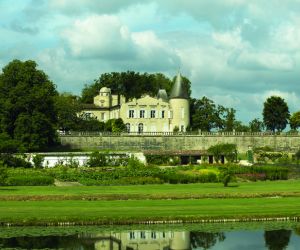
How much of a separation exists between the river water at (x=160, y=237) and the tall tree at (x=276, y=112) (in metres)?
83.3

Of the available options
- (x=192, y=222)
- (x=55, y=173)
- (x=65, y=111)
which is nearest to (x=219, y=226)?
(x=192, y=222)

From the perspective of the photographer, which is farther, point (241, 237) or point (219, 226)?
point (219, 226)

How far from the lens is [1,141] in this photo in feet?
228

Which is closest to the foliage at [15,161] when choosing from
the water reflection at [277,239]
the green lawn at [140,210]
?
the green lawn at [140,210]

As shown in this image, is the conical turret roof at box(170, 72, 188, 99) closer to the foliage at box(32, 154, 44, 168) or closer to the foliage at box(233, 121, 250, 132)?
the foliage at box(233, 121, 250, 132)

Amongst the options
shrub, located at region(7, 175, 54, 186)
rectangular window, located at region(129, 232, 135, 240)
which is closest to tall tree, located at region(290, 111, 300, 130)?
shrub, located at region(7, 175, 54, 186)

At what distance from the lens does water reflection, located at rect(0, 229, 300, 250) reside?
24.8m

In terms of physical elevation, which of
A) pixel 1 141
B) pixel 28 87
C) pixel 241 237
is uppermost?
pixel 28 87

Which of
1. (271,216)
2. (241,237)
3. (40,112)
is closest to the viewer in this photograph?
(241,237)

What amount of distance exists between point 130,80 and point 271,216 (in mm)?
98882

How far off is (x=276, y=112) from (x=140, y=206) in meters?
80.2

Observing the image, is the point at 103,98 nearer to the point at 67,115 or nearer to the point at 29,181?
the point at 67,115

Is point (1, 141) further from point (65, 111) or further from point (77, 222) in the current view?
point (77, 222)

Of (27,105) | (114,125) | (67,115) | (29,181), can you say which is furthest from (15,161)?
(114,125)
